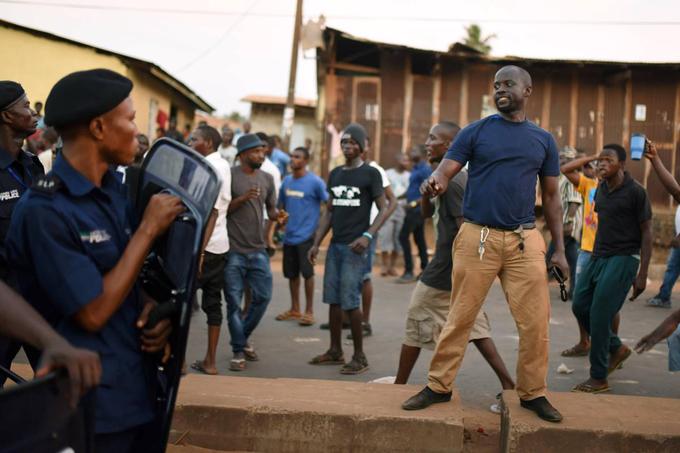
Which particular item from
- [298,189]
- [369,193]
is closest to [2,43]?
[298,189]

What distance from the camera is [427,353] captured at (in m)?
7.43

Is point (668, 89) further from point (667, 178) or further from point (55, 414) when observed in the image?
point (55, 414)

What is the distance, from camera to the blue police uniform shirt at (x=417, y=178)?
40.6ft

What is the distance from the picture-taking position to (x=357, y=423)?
14.6 ft

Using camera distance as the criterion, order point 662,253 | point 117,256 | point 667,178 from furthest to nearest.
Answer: point 662,253, point 667,178, point 117,256

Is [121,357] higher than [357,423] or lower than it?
higher

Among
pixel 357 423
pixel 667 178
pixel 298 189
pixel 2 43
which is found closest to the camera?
pixel 357 423

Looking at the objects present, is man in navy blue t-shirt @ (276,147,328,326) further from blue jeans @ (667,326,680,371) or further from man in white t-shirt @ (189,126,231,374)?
blue jeans @ (667,326,680,371)

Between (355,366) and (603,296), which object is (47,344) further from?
(603,296)

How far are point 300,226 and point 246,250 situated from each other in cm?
198

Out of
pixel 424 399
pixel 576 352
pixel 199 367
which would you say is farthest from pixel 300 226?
pixel 424 399

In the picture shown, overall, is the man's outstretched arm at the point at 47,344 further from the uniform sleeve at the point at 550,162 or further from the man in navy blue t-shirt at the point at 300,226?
the man in navy blue t-shirt at the point at 300,226

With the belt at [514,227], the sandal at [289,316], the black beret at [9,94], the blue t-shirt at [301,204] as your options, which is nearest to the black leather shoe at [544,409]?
the belt at [514,227]

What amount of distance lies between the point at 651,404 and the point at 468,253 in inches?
63.3
